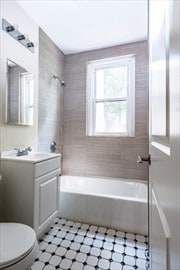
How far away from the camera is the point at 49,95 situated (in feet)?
8.77

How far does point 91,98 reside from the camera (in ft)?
9.74

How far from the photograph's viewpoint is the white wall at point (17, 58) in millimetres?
1752

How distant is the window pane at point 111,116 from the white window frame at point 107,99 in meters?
0.06

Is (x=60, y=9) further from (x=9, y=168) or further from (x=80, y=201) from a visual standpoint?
(x=80, y=201)

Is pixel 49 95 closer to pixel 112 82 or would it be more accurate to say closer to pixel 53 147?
pixel 53 147

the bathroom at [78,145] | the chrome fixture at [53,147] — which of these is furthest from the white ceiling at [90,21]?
the chrome fixture at [53,147]

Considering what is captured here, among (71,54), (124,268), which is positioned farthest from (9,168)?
(71,54)

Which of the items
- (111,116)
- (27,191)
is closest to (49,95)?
(111,116)

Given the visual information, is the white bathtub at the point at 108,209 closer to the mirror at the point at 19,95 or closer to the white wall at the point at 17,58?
A: the white wall at the point at 17,58

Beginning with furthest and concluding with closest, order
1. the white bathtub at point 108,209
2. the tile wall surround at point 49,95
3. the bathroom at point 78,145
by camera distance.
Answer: the tile wall surround at point 49,95 → the white bathtub at point 108,209 → the bathroom at point 78,145

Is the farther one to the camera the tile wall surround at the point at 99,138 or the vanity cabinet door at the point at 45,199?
the tile wall surround at the point at 99,138

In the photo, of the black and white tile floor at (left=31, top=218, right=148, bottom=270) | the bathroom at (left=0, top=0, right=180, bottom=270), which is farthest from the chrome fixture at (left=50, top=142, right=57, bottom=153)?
the black and white tile floor at (left=31, top=218, right=148, bottom=270)

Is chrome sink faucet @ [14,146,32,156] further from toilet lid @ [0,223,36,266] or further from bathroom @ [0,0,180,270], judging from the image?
toilet lid @ [0,223,36,266]

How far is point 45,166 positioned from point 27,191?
0.91ft
